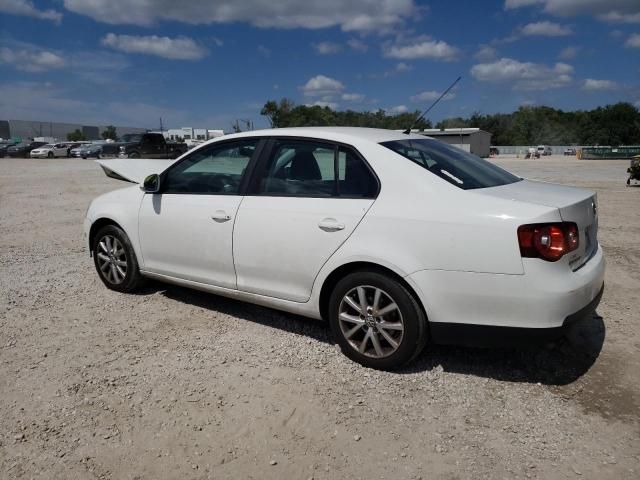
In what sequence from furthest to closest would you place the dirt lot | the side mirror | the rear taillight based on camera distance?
the side mirror → the rear taillight → the dirt lot

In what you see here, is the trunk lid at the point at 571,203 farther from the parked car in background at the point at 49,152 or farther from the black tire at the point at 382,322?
the parked car in background at the point at 49,152

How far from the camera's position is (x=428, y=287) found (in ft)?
10.2

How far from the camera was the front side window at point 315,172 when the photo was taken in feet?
11.5

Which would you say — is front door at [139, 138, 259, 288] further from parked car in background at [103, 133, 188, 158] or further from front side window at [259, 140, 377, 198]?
parked car in background at [103, 133, 188, 158]

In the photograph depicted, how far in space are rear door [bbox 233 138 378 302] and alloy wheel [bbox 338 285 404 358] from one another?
33 cm

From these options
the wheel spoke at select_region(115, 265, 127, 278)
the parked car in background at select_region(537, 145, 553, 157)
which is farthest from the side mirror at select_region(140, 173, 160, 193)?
the parked car in background at select_region(537, 145, 553, 157)

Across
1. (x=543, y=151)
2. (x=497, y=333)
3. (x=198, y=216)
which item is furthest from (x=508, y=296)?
(x=543, y=151)

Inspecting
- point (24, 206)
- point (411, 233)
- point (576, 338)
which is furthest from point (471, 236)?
point (24, 206)

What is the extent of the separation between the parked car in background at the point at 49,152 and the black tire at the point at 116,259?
4365 cm

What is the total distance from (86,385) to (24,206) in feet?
33.0

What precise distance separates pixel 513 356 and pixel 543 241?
119 cm

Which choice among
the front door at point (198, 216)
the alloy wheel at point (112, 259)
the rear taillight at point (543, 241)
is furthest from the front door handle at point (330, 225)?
the alloy wheel at point (112, 259)

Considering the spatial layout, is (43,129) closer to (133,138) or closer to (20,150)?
(20,150)

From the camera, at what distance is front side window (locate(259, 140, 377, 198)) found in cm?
350
